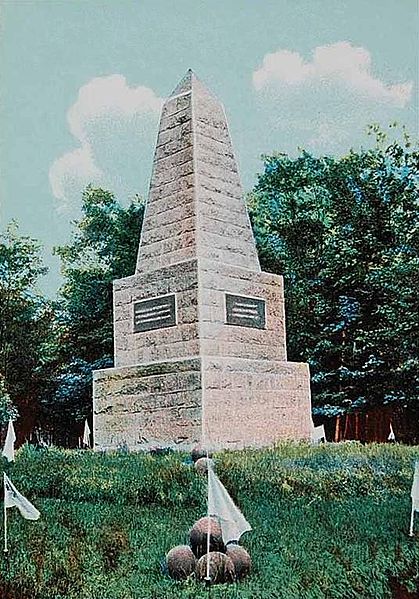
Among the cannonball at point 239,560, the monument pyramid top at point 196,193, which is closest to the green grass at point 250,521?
the cannonball at point 239,560

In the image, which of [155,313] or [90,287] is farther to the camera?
[90,287]

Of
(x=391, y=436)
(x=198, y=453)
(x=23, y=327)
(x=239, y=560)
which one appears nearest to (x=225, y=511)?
(x=239, y=560)

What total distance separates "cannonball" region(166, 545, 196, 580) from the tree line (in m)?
1.06

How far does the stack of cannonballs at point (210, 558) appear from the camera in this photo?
2.96 m

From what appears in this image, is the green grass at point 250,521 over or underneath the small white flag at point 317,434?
A: underneath

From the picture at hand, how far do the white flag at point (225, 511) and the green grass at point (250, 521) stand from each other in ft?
0.17

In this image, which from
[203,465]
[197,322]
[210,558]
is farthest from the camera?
[197,322]

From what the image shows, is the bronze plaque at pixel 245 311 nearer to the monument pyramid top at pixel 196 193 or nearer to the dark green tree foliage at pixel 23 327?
the monument pyramid top at pixel 196 193

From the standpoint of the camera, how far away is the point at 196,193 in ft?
14.0

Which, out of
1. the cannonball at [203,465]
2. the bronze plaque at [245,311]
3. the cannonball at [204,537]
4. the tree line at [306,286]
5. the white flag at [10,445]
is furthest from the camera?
the bronze plaque at [245,311]

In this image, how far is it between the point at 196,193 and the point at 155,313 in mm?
675

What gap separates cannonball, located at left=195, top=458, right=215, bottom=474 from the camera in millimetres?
3455

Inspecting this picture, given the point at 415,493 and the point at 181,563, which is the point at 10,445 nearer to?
the point at 181,563

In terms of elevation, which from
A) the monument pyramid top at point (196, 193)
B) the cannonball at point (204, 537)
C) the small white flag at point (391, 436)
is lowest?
the cannonball at point (204, 537)
